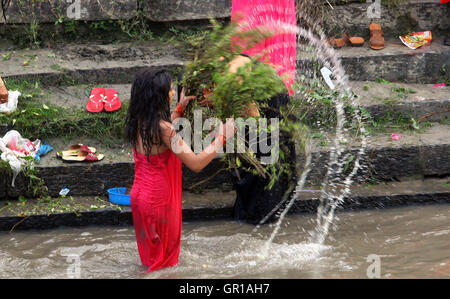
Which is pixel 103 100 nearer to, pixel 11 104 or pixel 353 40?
pixel 11 104

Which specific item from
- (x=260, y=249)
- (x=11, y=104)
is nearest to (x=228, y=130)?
(x=260, y=249)

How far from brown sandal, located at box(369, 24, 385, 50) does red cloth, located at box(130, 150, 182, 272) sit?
3770 millimetres

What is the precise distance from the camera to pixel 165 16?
7316 mm

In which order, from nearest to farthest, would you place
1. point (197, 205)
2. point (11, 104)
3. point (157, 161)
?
point (157, 161), point (197, 205), point (11, 104)

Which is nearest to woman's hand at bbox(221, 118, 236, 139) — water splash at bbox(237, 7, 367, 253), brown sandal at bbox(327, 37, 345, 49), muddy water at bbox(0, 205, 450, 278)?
muddy water at bbox(0, 205, 450, 278)

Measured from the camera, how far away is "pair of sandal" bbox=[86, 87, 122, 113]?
6258 mm

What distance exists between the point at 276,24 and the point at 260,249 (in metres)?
2.04

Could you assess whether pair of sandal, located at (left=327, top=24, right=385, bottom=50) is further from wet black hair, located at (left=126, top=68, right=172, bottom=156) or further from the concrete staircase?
wet black hair, located at (left=126, top=68, right=172, bottom=156)

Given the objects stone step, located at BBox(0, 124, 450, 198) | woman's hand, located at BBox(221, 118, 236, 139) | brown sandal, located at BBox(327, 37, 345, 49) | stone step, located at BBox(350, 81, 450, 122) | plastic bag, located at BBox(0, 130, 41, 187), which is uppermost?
brown sandal, located at BBox(327, 37, 345, 49)

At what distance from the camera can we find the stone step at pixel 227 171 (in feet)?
19.0

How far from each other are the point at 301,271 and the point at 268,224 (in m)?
0.98

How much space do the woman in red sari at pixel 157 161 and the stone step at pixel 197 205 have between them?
1.16 meters

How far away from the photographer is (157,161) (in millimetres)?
4297

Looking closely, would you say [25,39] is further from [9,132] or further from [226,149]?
[226,149]
